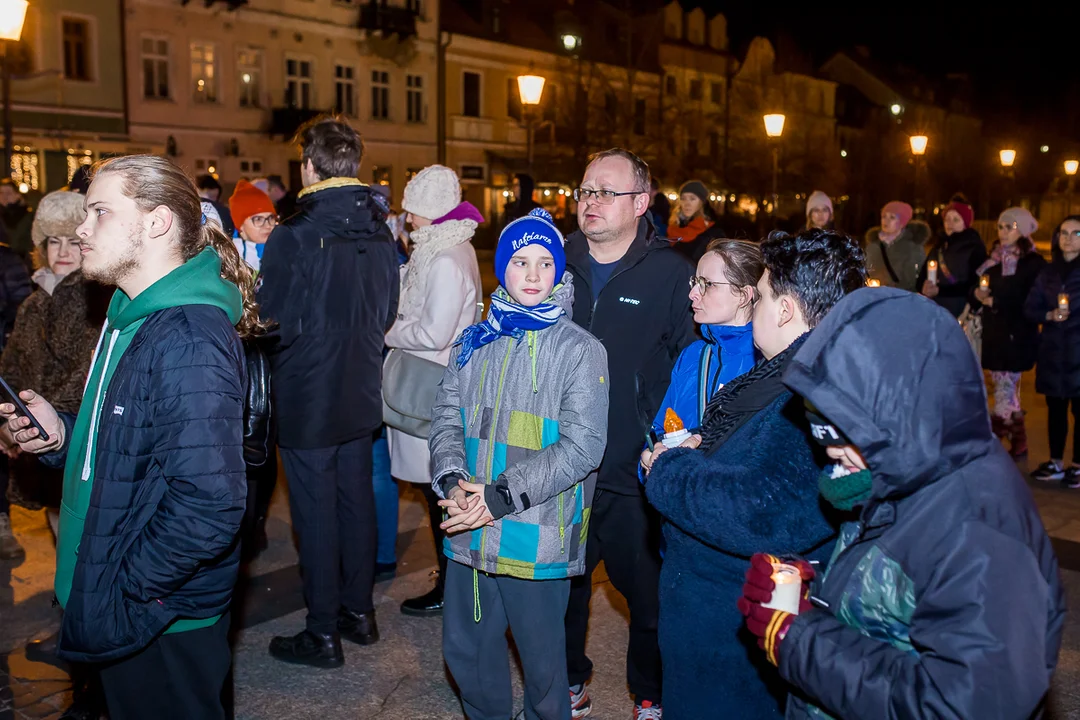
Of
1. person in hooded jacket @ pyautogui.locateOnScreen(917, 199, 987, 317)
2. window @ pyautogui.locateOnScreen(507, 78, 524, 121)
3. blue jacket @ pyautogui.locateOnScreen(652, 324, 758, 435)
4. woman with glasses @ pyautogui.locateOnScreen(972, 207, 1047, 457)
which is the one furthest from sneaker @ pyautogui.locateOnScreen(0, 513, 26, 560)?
window @ pyautogui.locateOnScreen(507, 78, 524, 121)

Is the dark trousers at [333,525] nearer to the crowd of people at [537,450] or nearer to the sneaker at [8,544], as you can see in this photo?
the crowd of people at [537,450]

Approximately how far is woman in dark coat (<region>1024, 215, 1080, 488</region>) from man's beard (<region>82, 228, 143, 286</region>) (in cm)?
740

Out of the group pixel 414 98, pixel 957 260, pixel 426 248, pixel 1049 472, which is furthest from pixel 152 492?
pixel 414 98

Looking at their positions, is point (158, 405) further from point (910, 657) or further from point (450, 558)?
point (910, 657)

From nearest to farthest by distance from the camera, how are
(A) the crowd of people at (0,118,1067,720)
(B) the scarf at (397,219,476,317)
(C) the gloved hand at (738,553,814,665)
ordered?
(A) the crowd of people at (0,118,1067,720) → (C) the gloved hand at (738,553,814,665) → (B) the scarf at (397,219,476,317)

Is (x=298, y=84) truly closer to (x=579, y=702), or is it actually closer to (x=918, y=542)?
(x=579, y=702)

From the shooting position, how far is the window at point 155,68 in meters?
29.1

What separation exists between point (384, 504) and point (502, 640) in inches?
93.8

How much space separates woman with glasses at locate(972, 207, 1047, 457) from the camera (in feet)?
26.8

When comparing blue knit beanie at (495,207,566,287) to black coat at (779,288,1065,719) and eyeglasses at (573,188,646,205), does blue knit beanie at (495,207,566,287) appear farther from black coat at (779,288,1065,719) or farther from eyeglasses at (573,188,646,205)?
black coat at (779,288,1065,719)

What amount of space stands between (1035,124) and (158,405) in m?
59.0

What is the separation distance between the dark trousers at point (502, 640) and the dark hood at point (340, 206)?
183 cm

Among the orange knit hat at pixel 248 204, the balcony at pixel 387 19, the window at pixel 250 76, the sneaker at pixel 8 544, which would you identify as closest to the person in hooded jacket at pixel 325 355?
the orange knit hat at pixel 248 204

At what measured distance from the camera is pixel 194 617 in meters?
2.57
